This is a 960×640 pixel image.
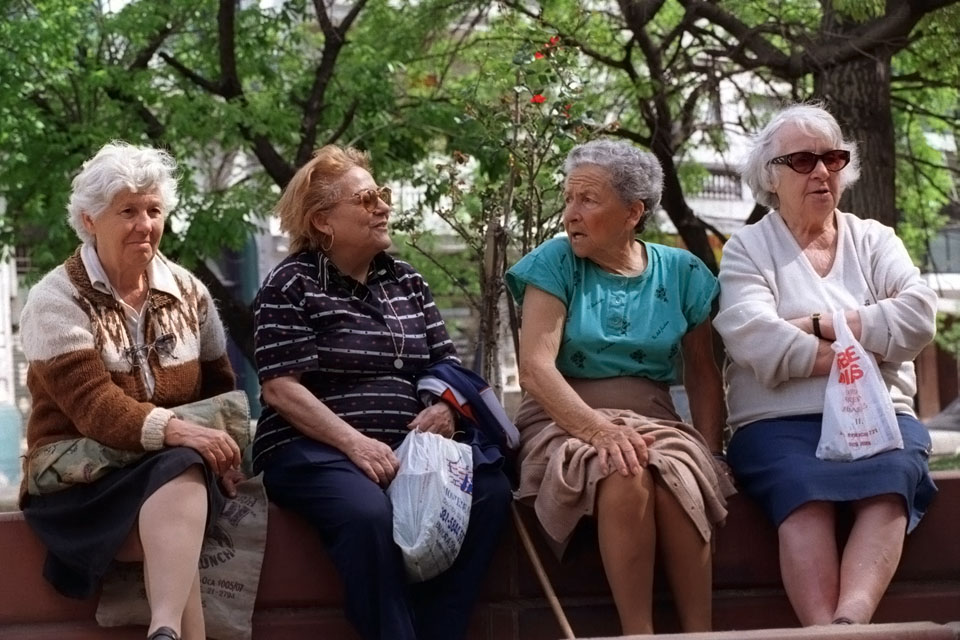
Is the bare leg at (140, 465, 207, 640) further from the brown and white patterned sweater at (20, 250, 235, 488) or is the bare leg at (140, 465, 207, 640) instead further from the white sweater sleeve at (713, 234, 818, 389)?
the white sweater sleeve at (713, 234, 818, 389)

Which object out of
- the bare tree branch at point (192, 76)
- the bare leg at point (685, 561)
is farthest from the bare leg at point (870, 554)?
the bare tree branch at point (192, 76)

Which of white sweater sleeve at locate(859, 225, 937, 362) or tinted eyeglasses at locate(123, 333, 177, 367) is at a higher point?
tinted eyeglasses at locate(123, 333, 177, 367)

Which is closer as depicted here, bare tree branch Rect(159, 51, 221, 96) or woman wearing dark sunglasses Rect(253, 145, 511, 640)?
woman wearing dark sunglasses Rect(253, 145, 511, 640)

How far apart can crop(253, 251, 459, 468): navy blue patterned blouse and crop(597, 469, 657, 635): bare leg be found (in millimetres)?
795

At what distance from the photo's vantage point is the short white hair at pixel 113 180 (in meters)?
4.57

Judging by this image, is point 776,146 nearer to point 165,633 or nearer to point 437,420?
point 437,420

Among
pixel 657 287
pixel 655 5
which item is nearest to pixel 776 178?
pixel 657 287

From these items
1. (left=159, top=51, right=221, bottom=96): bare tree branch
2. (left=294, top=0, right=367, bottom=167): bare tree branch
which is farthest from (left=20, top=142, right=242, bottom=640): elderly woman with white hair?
(left=159, top=51, right=221, bottom=96): bare tree branch

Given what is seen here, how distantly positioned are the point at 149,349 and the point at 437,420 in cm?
93

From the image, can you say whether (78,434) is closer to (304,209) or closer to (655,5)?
(304,209)

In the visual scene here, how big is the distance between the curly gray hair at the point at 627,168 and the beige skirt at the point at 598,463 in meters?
0.62

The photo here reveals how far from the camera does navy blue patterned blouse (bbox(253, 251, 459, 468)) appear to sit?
4.72 m

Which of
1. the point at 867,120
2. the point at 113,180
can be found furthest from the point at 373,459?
the point at 867,120

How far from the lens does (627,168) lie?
196 inches
